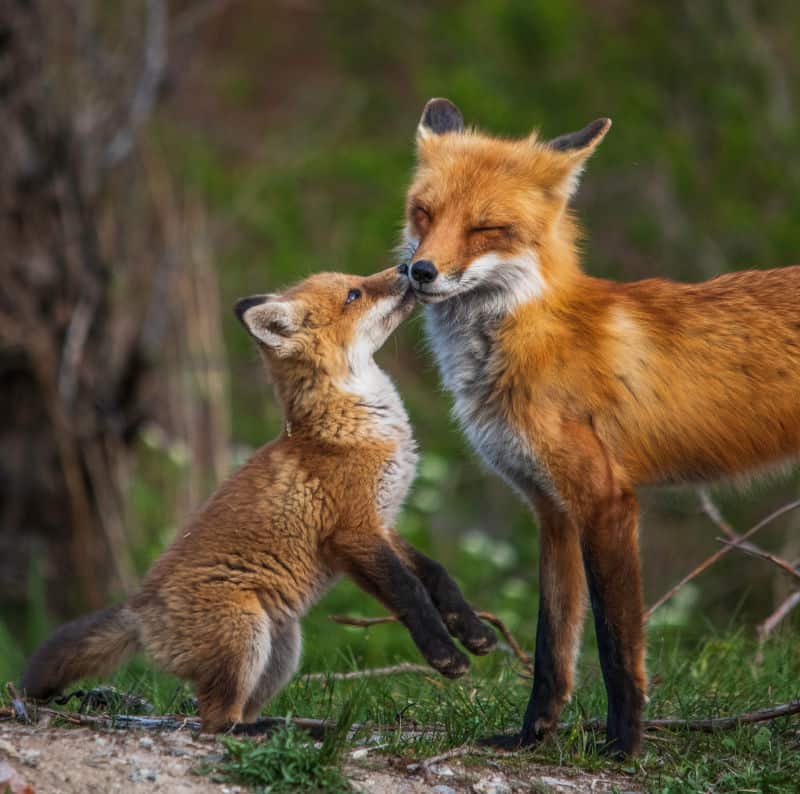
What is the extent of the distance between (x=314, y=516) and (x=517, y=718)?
1.19 meters

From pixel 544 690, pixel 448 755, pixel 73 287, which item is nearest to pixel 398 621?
pixel 544 690

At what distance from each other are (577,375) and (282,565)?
1.27 m

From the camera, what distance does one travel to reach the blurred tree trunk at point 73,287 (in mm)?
8648

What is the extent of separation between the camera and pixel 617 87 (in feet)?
40.0

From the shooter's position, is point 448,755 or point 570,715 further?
point 570,715

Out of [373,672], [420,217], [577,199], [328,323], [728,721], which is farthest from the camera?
[577,199]

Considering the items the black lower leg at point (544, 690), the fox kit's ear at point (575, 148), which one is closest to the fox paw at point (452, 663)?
the black lower leg at point (544, 690)

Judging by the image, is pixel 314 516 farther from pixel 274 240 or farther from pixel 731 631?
→ pixel 274 240

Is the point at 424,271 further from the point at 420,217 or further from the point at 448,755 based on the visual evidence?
the point at 448,755

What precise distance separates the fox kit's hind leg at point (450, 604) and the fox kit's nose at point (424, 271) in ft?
3.20

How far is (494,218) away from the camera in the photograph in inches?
188

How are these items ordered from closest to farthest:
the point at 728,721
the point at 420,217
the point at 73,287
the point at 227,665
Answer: the point at 227,665
the point at 728,721
the point at 420,217
the point at 73,287

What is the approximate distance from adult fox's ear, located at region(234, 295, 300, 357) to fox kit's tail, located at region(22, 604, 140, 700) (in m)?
1.17

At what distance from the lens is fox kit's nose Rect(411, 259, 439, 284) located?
15.0ft
